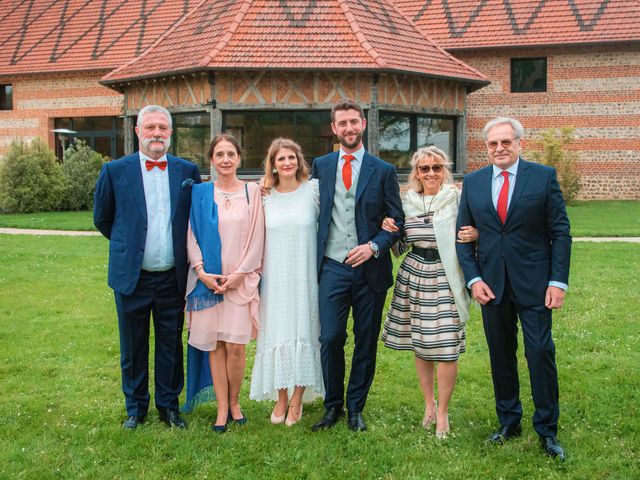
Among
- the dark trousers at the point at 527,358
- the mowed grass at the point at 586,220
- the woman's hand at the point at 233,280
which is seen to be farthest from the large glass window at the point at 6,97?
the dark trousers at the point at 527,358

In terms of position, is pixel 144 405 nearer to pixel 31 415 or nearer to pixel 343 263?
pixel 31 415

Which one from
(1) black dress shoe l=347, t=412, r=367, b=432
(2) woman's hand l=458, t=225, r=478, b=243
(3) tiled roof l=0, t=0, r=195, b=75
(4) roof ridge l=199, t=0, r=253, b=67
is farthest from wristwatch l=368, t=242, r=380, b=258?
(3) tiled roof l=0, t=0, r=195, b=75

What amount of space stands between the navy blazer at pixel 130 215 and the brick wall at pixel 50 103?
21.0m

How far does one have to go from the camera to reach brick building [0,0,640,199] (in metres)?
16.0

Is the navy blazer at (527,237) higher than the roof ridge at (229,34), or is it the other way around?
the roof ridge at (229,34)

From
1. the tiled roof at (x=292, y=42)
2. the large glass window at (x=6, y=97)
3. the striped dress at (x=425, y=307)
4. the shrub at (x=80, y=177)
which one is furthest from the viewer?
the large glass window at (x=6, y=97)

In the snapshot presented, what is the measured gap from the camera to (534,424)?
4.41 m

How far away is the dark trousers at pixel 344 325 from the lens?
15.8ft

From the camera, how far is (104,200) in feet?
15.8

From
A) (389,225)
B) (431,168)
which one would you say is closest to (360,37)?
(431,168)

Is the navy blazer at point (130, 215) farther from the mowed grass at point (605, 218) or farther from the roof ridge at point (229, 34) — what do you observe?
the mowed grass at point (605, 218)

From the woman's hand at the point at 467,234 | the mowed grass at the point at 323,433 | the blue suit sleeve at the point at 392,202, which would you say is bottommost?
the mowed grass at the point at 323,433

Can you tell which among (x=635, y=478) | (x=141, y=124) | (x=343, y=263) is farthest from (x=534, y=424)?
(x=141, y=124)

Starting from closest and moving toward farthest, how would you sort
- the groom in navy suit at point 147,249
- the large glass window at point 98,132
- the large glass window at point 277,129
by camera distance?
the groom in navy suit at point 147,249, the large glass window at point 277,129, the large glass window at point 98,132
